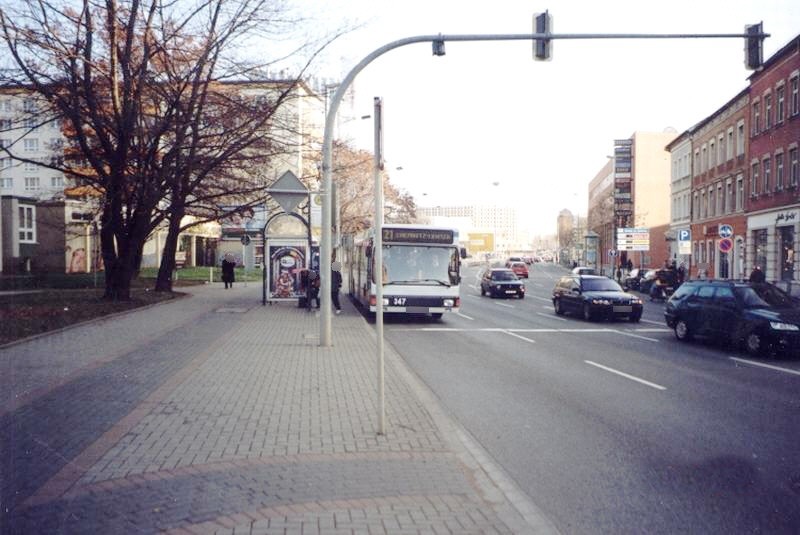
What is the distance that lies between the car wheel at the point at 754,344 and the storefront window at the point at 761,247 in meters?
25.1

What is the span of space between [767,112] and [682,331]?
25.6 metres

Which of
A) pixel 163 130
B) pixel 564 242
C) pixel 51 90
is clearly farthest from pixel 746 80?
pixel 564 242

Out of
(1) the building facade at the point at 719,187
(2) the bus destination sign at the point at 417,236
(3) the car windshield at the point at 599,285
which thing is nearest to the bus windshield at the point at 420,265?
(2) the bus destination sign at the point at 417,236

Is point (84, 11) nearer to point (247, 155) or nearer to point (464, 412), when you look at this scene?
point (247, 155)

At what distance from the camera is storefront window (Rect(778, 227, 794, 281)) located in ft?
111

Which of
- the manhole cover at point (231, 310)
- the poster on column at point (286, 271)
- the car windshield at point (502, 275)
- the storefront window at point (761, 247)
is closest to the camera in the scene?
the manhole cover at point (231, 310)

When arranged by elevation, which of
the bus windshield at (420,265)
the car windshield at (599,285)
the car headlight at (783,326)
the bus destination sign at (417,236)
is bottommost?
the car headlight at (783,326)

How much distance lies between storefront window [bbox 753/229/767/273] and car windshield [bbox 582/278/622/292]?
56.4 ft

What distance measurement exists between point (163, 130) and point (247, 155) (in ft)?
12.0

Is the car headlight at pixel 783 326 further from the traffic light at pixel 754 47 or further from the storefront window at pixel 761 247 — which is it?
the storefront window at pixel 761 247

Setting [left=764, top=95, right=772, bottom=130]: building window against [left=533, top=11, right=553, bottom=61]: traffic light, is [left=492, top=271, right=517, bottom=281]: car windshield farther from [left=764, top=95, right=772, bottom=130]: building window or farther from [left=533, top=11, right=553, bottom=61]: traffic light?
[left=533, top=11, right=553, bottom=61]: traffic light

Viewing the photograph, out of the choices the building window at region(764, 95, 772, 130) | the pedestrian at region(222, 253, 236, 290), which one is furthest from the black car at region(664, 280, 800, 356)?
the pedestrian at region(222, 253, 236, 290)

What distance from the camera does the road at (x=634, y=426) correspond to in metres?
5.34

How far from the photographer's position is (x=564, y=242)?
117 meters
